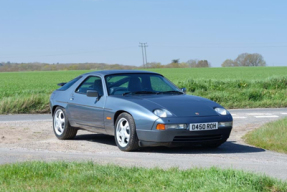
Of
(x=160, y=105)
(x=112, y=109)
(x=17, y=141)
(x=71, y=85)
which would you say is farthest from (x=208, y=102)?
(x=17, y=141)

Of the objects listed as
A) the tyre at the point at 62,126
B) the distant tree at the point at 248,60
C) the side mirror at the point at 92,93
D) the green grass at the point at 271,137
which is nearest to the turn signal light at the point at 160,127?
the side mirror at the point at 92,93

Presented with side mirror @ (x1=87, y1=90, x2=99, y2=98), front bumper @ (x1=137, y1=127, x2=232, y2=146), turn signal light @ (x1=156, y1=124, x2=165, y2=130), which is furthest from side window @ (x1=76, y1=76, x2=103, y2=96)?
turn signal light @ (x1=156, y1=124, x2=165, y2=130)

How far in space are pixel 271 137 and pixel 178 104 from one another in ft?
7.63

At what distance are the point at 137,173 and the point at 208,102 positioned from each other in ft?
12.2

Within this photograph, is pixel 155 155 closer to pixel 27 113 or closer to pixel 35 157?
pixel 35 157

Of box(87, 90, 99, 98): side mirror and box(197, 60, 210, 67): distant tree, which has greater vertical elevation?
box(87, 90, 99, 98): side mirror

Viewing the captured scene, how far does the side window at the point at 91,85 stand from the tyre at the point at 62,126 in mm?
622

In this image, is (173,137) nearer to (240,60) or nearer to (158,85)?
(158,85)

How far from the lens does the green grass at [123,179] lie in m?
5.98

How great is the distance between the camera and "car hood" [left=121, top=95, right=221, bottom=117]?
959cm

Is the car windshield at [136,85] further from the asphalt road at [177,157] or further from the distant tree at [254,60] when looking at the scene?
the distant tree at [254,60]

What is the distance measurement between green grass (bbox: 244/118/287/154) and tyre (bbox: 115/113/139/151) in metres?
2.52

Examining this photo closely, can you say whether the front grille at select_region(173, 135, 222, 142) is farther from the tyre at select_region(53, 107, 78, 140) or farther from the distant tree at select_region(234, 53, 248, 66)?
the distant tree at select_region(234, 53, 248, 66)

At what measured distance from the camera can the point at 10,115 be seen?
60.5 ft
